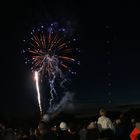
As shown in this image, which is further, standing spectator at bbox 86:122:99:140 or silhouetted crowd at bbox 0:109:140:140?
standing spectator at bbox 86:122:99:140

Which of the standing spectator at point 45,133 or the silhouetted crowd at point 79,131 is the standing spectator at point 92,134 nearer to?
the silhouetted crowd at point 79,131

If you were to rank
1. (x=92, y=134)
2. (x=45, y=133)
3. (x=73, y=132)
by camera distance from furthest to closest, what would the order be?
(x=92, y=134)
(x=73, y=132)
(x=45, y=133)

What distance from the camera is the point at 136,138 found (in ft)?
31.6

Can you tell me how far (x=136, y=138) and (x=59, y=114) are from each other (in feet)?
187

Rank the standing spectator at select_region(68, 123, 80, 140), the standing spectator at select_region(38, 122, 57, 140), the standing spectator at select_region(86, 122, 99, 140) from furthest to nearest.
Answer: the standing spectator at select_region(86, 122, 99, 140) < the standing spectator at select_region(68, 123, 80, 140) < the standing spectator at select_region(38, 122, 57, 140)

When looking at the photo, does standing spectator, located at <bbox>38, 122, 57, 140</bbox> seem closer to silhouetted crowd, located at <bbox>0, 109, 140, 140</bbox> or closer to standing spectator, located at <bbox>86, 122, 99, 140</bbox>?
silhouetted crowd, located at <bbox>0, 109, 140, 140</bbox>

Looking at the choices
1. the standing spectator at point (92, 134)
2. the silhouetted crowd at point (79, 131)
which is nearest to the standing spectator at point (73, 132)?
the silhouetted crowd at point (79, 131)

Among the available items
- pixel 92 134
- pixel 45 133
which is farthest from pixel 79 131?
pixel 45 133

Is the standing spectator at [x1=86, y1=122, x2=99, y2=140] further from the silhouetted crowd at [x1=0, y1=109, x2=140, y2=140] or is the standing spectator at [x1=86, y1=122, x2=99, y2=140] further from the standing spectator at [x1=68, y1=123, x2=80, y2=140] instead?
the standing spectator at [x1=68, y1=123, x2=80, y2=140]

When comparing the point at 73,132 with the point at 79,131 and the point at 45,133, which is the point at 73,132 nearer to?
the point at 79,131

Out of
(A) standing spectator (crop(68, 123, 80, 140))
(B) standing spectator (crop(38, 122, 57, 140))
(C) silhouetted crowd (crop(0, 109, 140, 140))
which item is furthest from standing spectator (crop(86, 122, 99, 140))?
(B) standing spectator (crop(38, 122, 57, 140))

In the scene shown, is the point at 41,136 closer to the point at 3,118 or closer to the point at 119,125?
the point at 119,125

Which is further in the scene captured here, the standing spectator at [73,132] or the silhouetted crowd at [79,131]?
the standing spectator at [73,132]

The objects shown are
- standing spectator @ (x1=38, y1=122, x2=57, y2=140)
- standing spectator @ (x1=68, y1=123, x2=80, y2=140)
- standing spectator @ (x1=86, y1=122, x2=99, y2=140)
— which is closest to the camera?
standing spectator @ (x1=38, y1=122, x2=57, y2=140)
